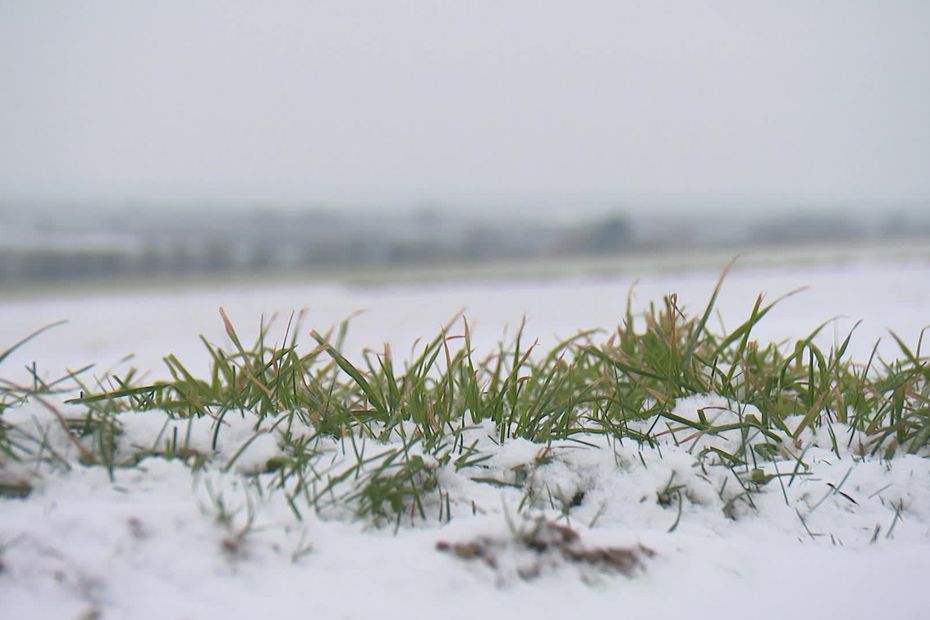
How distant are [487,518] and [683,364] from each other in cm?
64

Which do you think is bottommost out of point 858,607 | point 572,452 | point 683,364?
point 858,607

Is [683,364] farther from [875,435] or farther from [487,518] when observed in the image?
[487,518]

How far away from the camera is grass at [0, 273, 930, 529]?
1.10 m

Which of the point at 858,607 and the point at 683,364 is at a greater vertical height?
the point at 683,364

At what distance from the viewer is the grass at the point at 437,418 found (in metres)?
1.10

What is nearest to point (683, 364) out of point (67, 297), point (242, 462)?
point (242, 462)

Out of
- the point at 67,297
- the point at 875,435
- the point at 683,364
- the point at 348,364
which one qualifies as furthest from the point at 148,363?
the point at 67,297

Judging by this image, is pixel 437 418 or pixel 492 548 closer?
pixel 492 548

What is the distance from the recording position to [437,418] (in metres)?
1.36

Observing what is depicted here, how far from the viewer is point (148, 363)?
2.11 metres

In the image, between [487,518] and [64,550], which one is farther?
[487,518]

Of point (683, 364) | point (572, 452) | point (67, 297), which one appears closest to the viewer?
point (572, 452)

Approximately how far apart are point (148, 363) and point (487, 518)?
4.66ft

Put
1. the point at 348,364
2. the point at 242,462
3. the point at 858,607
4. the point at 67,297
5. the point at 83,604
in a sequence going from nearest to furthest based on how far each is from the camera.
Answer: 1. the point at 83,604
2. the point at 858,607
3. the point at 242,462
4. the point at 348,364
5. the point at 67,297
